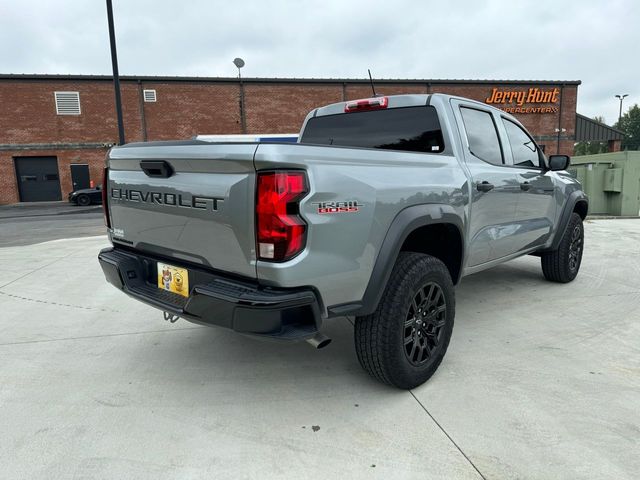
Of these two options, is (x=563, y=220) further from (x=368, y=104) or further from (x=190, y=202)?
(x=190, y=202)

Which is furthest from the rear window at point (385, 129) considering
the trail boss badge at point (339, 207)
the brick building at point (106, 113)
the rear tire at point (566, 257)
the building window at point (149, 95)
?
the building window at point (149, 95)

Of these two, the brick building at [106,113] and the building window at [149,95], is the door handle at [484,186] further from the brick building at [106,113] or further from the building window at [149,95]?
the building window at [149,95]

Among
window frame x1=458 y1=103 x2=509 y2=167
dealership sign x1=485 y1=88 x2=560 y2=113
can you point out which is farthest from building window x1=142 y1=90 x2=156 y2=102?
window frame x1=458 y1=103 x2=509 y2=167

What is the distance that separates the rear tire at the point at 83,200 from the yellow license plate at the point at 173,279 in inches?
842

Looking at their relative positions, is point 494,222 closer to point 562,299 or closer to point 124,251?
point 562,299

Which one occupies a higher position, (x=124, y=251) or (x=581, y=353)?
(x=124, y=251)

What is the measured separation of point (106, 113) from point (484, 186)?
2657cm

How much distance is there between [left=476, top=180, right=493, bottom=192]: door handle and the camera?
3.37 metres

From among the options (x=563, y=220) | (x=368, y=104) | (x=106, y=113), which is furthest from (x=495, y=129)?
(x=106, y=113)

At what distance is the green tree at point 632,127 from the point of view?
7619cm

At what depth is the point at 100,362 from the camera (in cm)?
330

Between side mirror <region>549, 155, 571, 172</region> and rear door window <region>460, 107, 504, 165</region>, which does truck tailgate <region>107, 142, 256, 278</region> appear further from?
side mirror <region>549, 155, 571, 172</region>

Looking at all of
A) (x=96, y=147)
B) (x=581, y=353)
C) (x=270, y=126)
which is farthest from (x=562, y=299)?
(x=96, y=147)

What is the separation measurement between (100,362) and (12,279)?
3.39 metres
